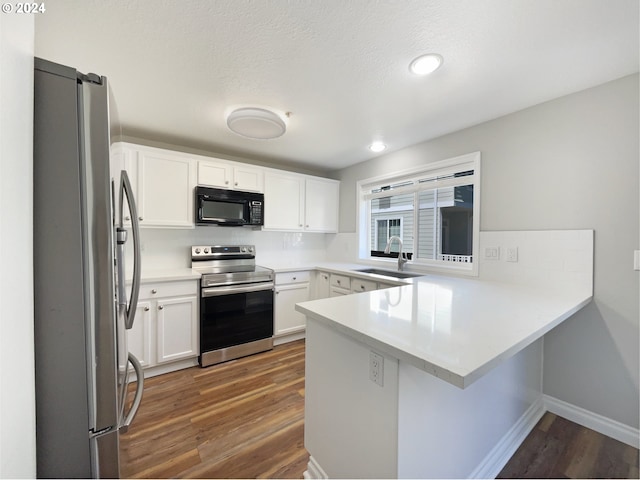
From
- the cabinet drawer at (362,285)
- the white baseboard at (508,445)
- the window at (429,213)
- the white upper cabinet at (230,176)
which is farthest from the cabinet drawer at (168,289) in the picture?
the white baseboard at (508,445)

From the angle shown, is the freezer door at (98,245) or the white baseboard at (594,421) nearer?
the freezer door at (98,245)

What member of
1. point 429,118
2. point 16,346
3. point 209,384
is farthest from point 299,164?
point 16,346

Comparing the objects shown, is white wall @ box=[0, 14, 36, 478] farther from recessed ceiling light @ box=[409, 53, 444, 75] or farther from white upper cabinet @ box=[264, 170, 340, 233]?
white upper cabinet @ box=[264, 170, 340, 233]

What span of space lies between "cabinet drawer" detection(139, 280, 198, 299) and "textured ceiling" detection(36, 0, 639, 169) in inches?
56.5

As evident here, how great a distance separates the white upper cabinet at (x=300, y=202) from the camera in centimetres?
323

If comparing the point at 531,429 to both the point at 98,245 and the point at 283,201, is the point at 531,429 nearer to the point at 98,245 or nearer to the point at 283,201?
the point at 98,245

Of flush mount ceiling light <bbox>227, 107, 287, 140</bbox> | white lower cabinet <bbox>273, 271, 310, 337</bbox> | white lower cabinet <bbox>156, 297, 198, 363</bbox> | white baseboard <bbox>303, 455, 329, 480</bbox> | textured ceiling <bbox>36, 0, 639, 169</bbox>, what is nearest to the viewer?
textured ceiling <bbox>36, 0, 639, 169</bbox>

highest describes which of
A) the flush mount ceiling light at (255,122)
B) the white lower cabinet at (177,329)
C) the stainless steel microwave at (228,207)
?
the flush mount ceiling light at (255,122)

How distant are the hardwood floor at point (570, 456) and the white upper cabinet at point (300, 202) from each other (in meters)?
2.79

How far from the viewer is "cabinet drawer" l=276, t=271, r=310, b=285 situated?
3023 millimetres

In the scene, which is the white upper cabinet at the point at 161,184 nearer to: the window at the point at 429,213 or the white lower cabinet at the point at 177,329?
the white lower cabinet at the point at 177,329

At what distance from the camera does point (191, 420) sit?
1.78m

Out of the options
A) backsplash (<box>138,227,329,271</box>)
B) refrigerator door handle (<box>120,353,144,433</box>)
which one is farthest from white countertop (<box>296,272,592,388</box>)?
backsplash (<box>138,227,329,271</box>)

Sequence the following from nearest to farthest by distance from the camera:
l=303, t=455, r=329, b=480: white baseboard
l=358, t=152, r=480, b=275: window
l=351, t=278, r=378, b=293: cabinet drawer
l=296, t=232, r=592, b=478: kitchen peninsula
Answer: l=296, t=232, r=592, b=478: kitchen peninsula
l=303, t=455, r=329, b=480: white baseboard
l=358, t=152, r=480, b=275: window
l=351, t=278, r=378, b=293: cabinet drawer
